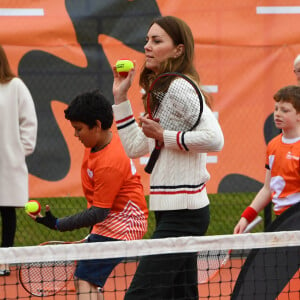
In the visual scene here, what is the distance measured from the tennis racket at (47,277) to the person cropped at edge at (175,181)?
26.2 inches

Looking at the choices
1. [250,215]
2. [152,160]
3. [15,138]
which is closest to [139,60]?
[15,138]

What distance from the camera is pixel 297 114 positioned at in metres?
4.37

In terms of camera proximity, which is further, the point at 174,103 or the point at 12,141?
the point at 12,141

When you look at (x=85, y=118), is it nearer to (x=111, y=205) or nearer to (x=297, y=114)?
(x=111, y=205)

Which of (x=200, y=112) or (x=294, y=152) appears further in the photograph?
(x=294, y=152)

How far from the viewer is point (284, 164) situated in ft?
14.2

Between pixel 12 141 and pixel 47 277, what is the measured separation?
150 cm

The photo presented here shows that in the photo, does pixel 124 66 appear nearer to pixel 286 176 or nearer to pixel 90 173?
pixel 90 173

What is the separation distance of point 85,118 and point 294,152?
115 cm

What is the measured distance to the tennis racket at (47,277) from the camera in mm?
3932

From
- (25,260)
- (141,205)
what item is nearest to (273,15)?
(141,205)

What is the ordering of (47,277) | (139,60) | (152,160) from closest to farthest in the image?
(152,160), (47,277), (139,60)

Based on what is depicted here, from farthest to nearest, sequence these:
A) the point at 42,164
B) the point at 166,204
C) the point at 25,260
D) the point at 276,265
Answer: the point at 42,164
the point at 276,265
the point at 166,204
the point at 25,260

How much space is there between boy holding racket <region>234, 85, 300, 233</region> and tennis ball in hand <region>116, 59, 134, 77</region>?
1.08 metres
